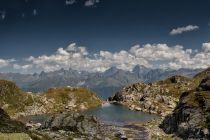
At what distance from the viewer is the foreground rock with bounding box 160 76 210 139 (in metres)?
141

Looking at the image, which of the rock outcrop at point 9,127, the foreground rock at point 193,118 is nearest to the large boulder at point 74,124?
the rock outcrop at point 9,127

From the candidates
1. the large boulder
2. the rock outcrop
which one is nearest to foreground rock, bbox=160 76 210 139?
the large boulder

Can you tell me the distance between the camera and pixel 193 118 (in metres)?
153

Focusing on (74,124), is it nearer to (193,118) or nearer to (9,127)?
(9,127)

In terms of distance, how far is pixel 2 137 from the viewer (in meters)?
47.1

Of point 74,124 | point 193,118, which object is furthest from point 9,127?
point 193,118

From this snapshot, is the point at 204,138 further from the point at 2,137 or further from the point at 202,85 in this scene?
the point at 2,137

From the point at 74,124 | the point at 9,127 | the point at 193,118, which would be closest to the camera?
the point at 9,127

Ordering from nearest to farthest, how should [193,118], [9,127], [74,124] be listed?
[9,127] → [74,124] → [193,118]

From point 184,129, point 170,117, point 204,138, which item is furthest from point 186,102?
point 204,138

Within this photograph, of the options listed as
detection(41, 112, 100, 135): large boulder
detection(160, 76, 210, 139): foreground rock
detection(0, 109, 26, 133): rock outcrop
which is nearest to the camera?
detection(0, 109, 26, 133): rock outcrop

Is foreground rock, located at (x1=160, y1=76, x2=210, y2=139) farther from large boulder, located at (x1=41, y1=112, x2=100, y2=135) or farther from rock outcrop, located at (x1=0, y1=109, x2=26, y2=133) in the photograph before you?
rock outcrop, located at (x1=0, y1=109, x2=26, y2=133)

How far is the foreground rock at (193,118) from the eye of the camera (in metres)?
141

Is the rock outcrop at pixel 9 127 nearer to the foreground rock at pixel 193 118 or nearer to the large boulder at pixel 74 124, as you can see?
the large boulder at pixel 74 124
